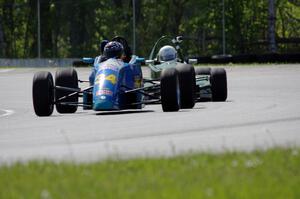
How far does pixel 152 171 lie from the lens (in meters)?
8.59

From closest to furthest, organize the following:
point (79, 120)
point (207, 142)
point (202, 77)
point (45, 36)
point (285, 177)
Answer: point (285, 177), point (207, 142), point (79, 120), point (202, 77), point (45, 36)

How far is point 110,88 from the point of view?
54.3 feet

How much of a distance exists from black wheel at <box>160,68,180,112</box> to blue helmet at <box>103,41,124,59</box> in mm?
1571

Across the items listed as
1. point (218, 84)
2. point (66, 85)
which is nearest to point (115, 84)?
point (66, 85)

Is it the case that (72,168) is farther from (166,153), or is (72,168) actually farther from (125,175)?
(166,153)

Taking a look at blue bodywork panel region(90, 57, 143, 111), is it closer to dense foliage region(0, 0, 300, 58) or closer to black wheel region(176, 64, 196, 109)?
black wheel region(176, 64, 196, 109)

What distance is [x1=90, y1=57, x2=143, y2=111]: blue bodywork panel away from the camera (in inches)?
645

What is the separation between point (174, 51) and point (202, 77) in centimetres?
97

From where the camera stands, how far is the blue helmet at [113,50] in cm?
1784

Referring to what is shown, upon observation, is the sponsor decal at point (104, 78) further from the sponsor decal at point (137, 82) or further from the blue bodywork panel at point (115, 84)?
the sponsor decal at point (137, 82)

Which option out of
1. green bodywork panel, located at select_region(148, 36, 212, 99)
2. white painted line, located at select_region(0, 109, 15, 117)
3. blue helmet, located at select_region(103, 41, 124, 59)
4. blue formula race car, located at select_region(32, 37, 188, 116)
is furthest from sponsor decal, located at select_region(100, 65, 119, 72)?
green bodywork panel, located at select_region(148, 36, 212, 99)

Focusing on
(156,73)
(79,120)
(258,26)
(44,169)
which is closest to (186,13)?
(258,26)

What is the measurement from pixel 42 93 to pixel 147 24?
2411 inches

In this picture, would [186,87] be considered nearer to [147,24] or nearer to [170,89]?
[170,89]
